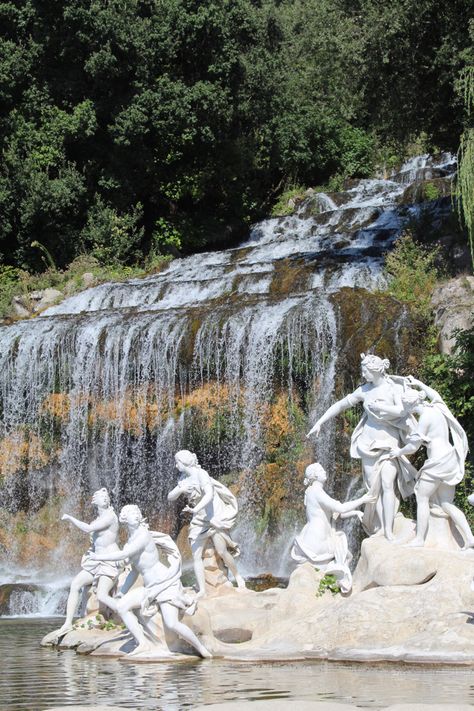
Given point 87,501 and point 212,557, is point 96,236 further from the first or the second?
point 212,557

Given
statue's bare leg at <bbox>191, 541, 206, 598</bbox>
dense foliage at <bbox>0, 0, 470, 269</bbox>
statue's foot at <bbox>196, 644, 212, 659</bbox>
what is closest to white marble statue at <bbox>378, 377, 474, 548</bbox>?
statue's bare leg at <bbox>191, 541, 206, 598</bbox>

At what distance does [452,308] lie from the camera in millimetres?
24391

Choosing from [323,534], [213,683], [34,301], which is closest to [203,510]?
[323,534]

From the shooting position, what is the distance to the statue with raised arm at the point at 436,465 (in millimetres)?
15461

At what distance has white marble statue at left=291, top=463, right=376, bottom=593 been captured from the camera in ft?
50.6

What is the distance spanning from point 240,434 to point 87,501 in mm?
3762

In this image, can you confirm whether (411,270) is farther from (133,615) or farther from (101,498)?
(133,615)

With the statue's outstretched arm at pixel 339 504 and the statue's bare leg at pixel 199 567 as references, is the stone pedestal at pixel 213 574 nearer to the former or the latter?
the statue's bare leg at pixel 199 567

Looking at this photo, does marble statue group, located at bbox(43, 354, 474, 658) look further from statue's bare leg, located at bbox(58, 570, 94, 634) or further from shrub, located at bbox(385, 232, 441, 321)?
shrub, located at bbox(385, 232, 441, 321)

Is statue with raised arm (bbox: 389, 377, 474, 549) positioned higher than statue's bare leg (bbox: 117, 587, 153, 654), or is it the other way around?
statue with raised arm (bbox: 389, 377, 474, 549)

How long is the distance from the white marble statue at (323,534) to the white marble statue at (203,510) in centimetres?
101

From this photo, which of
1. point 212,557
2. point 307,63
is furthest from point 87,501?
point 307,63

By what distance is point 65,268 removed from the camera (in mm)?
39906

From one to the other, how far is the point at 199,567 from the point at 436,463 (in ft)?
11.0
